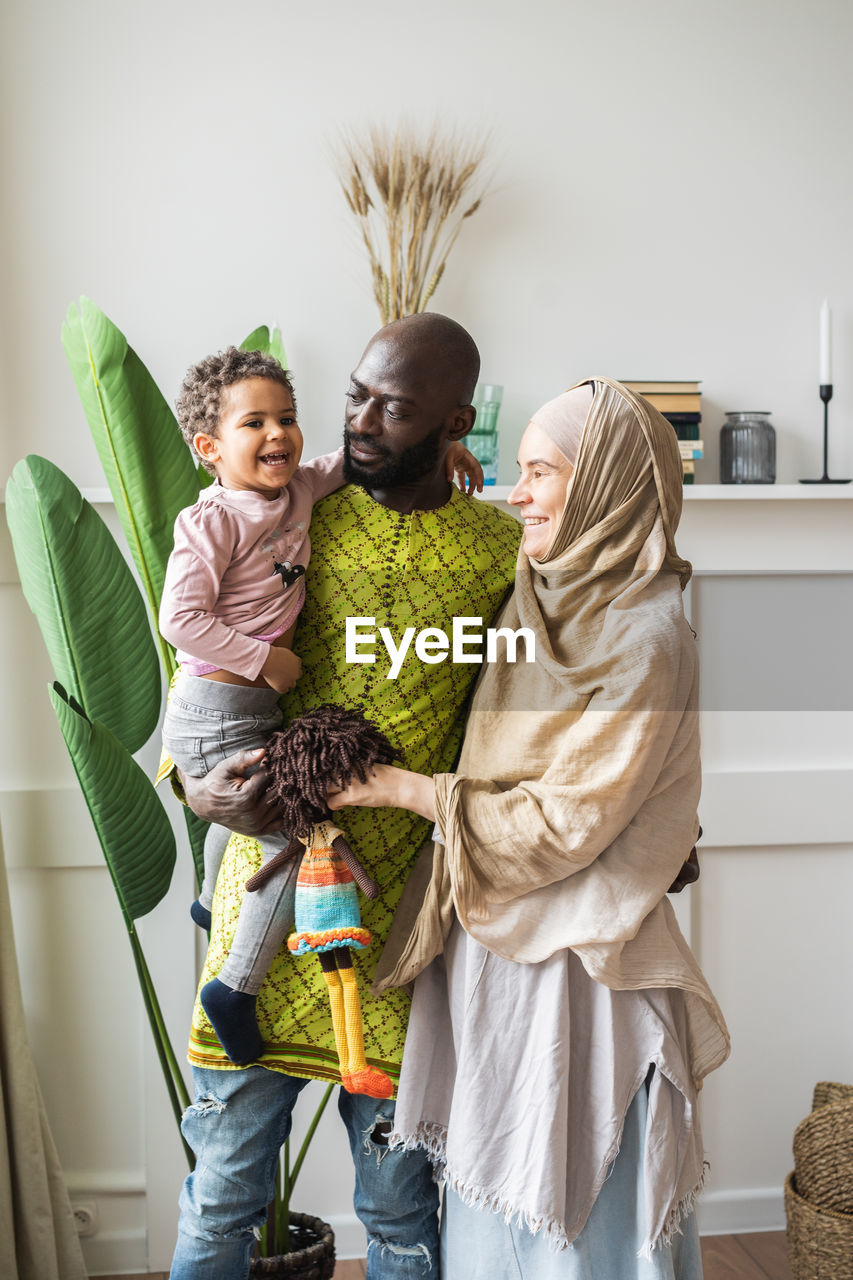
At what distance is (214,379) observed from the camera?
4.58 feet

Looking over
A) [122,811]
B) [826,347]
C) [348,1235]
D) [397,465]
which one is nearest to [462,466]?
[397,465]

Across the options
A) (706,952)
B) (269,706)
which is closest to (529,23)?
(269,706)

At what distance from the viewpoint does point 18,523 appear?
6.23 ft

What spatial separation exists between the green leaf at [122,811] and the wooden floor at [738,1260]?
976 millimetres

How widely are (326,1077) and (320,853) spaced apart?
34cm

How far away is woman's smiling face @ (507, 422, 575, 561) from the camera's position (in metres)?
1.37

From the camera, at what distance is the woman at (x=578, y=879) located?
1317 mm

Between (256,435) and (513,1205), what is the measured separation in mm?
991

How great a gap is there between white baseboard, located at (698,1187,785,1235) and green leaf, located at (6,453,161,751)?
166cm

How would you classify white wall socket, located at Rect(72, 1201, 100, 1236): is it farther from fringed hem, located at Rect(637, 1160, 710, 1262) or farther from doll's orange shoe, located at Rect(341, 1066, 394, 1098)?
fringed hem, located at Rect(637, 1160, 710, 1262)

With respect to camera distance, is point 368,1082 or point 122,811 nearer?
point 368,1082

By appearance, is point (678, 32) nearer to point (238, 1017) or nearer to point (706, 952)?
point (706, 952)

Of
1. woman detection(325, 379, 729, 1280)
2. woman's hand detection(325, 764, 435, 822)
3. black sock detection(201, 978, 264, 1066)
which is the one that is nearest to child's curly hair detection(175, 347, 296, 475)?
woman detection(325, 379, 729, 1280)

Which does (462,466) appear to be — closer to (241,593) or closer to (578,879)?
(241,593)
